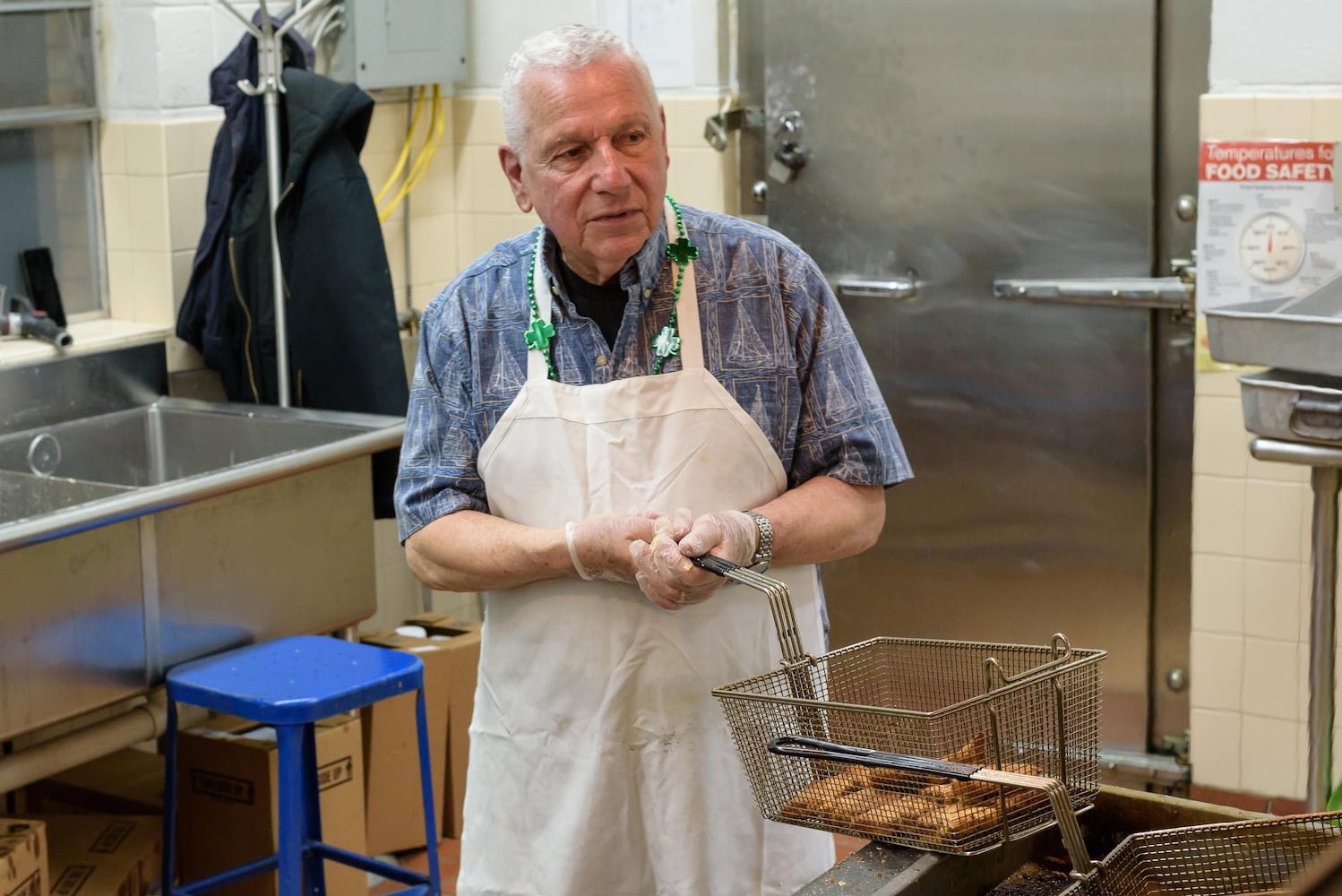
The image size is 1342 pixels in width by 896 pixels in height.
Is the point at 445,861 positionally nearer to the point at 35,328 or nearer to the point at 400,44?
the point at 35,328

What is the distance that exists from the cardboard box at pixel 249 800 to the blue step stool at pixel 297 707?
0.22ft

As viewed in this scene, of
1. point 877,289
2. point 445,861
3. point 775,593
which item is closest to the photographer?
point 775,593

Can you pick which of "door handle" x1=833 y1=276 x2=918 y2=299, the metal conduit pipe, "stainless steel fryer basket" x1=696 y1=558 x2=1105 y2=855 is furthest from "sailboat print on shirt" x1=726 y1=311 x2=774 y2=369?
"door handle" x1=833 y1=276 x2=918 y2=299

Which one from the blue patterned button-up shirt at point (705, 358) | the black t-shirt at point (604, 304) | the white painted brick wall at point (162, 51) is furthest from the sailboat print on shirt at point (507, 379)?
the white painted brick wall at point (162, 51)

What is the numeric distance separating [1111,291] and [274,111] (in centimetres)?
184

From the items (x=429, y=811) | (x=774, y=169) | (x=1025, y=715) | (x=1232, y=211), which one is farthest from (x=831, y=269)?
(x=1025, y=715)

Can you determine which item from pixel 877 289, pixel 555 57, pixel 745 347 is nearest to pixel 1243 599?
pixel 877 289

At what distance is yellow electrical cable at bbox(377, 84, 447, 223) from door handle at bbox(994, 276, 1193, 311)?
1.50 meters

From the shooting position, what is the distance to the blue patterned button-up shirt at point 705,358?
209cm

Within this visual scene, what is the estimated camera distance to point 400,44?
4074 mm

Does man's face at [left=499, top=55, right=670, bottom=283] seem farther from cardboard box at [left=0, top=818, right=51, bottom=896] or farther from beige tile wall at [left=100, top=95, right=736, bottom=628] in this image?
beige tile wall at [left=100, top=95, right=736, bottom=628]

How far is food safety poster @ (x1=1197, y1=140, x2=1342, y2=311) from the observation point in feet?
10.6

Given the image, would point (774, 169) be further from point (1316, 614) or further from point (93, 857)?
point (93, 857)

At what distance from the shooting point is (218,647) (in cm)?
314
